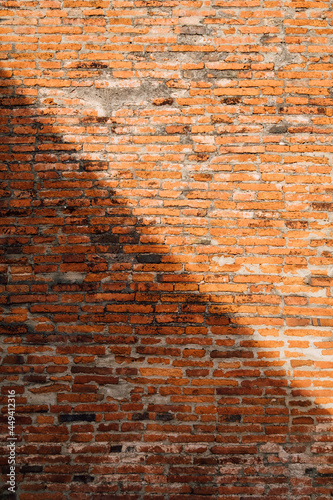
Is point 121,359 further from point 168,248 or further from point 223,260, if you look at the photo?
point 223,260

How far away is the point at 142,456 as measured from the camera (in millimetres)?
2072

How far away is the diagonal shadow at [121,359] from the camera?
2062 millimetres

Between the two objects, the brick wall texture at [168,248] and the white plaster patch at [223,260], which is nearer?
the brick wall texture at [168,248]

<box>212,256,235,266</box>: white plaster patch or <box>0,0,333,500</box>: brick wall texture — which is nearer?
<box>0,0,333,500</box>: brick wall texture

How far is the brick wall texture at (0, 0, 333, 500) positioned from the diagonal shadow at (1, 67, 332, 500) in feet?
0.03

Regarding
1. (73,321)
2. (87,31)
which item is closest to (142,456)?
(73,321)

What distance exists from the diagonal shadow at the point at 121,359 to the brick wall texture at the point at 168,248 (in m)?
0.01

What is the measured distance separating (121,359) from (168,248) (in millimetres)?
828

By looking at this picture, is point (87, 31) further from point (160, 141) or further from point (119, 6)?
point (160, 141)

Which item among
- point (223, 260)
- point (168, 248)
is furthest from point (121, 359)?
point (223, 260)

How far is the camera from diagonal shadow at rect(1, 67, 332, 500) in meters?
2.06

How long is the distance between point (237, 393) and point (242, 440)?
30 centimetres

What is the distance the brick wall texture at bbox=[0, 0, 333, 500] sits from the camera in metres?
2.08

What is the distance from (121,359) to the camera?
2.15 m
